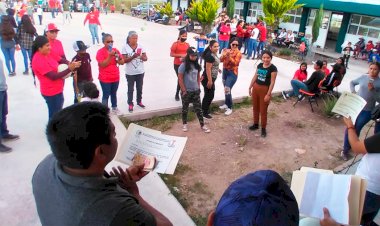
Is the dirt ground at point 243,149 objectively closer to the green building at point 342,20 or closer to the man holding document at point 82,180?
the man holding document at point 82,180

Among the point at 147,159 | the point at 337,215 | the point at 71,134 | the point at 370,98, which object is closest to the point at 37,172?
the point at 71,134

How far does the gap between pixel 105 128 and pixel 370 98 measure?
4.85 meters

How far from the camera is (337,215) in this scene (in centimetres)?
173

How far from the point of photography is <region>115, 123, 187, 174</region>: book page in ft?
6.56

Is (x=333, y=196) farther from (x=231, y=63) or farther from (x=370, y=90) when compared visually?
(x=231, y=63)

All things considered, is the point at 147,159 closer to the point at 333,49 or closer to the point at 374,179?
the point at 374,179

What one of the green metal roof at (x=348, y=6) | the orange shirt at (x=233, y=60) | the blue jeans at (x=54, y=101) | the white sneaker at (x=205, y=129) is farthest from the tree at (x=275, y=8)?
the blue jeans at (x=54, y=101)

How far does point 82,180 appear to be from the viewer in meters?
1.23

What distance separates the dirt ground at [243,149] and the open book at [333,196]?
6.08 ft

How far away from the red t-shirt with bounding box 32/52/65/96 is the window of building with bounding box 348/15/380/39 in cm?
1707

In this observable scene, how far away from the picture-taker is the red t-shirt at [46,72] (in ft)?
13.1

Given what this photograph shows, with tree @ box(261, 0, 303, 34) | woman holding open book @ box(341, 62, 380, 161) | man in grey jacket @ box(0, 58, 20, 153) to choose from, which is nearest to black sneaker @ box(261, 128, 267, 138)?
woman holding open book @ box(341, 62, 380, 161)

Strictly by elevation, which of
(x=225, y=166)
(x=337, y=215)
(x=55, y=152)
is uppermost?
(x=55, y=152)

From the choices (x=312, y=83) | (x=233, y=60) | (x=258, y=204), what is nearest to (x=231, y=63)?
(x=233, y=60)
